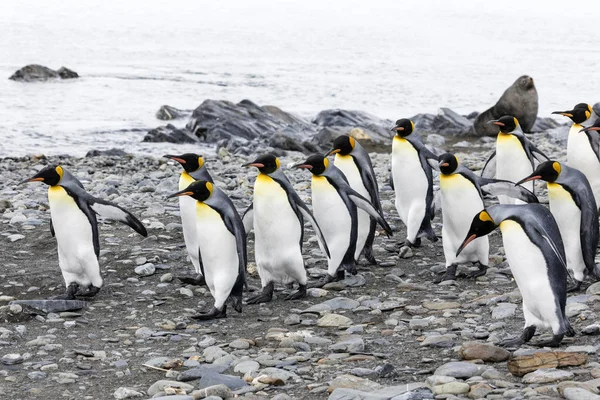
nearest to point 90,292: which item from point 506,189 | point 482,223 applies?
point 482,223

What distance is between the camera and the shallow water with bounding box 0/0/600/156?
2177 centimetres

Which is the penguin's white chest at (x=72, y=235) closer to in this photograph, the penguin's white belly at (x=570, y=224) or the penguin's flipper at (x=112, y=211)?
the penguin's flipper at (x=112, y=211)

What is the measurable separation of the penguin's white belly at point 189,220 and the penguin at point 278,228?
A: 64 cm

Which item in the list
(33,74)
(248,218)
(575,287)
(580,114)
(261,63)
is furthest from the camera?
(261,63)

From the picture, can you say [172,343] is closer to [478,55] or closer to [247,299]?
[247,299]

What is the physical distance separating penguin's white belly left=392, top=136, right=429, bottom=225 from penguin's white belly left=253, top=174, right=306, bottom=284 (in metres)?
1.62

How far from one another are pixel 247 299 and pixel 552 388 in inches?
106

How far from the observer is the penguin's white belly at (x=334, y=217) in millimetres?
6289

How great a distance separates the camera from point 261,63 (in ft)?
114

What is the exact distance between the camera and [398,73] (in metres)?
32.2

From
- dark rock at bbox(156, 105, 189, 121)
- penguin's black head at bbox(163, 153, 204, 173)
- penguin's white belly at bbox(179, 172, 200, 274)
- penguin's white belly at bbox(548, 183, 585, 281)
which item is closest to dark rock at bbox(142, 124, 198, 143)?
dark rock at bbox(156, 105, 189, 121)

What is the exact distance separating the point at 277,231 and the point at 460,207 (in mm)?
1336

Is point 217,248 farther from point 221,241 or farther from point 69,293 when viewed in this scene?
point 69,293

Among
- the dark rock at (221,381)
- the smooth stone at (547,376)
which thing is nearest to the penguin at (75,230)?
the dark rock at (221,381)
